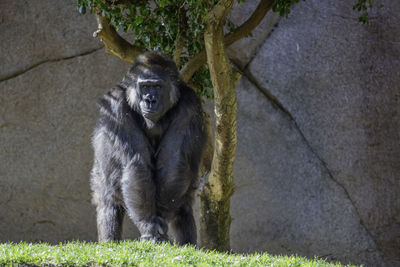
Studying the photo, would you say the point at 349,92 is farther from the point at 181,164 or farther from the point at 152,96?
the point at 152,96

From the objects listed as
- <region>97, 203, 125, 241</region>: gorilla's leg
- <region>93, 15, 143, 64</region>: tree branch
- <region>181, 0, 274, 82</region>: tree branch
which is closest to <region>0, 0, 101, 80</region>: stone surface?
<region>93, 15, 143, 64</region>: tree branch

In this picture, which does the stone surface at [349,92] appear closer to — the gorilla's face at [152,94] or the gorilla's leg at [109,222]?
the gorilla's face at [152,94]

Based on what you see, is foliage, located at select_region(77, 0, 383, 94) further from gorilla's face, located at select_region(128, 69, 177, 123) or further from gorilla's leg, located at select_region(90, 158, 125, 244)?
gorilla's leg, located at select_region(90, 158, 125, 244)

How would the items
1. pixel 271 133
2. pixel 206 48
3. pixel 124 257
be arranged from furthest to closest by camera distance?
pixel 271 133 → pixel 206 48 → pixel 124 257

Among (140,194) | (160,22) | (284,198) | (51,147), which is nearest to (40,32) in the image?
(51,147)

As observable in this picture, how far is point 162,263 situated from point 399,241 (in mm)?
4162

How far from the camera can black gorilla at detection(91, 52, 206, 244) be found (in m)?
4.71

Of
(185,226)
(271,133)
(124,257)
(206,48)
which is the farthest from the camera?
(271,133)

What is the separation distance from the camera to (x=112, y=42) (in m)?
5.45

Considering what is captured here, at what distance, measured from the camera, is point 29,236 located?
6.84 meters

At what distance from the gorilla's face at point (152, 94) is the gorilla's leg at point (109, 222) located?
86 centimetres

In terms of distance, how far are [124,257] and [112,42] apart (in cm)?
250

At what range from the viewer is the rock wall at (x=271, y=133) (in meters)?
6.80

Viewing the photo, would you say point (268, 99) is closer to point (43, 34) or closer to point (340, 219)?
point (340, 219)
